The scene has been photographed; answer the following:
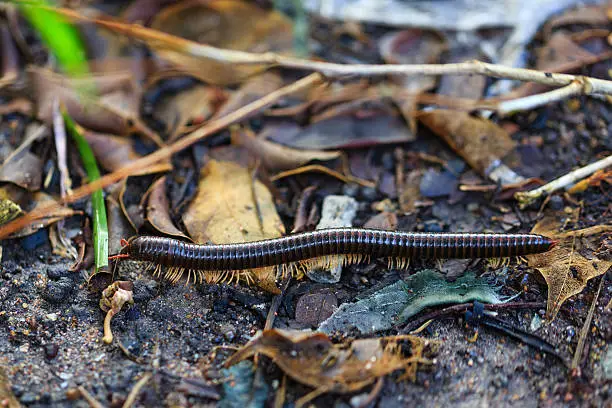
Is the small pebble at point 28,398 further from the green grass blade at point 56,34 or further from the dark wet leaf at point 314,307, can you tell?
the green grass blade at point 56,34

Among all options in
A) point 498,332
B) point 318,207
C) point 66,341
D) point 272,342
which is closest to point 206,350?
point 272,342

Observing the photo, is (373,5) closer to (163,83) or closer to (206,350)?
(163,83)

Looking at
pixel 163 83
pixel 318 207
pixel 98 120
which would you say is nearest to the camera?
pixel 318 207

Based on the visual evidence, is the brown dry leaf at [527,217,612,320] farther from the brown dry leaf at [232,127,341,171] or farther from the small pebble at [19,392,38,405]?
the small pebble at [19,392,38,405]

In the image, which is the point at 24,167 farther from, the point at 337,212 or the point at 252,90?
the point at 337,212

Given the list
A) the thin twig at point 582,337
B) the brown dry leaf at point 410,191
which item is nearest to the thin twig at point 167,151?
the brown dry leaf at point 410,191

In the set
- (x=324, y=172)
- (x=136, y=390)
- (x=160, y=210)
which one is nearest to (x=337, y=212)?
(x=324, y=172)
